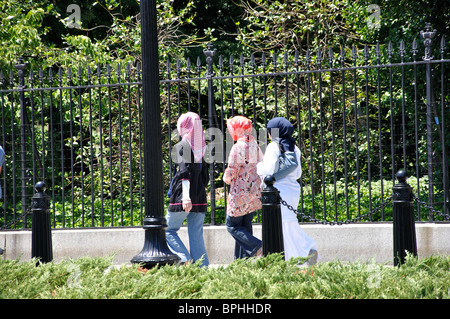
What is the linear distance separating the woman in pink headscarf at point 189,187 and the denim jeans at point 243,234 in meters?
0.34

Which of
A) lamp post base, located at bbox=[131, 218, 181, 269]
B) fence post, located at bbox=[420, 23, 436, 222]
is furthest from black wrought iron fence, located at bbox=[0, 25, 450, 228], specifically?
lamp post base, located at bbox=[131, 218, 181, 269]

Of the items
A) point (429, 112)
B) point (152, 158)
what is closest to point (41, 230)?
point (152, 158)

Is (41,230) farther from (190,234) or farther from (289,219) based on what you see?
(289,219)

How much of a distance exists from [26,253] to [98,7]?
11.2 m

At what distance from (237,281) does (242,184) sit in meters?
2.97

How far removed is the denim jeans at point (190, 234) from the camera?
6.60 metres

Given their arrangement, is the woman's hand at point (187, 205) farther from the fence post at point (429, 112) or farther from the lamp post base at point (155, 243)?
the fence post at point (429, 112)

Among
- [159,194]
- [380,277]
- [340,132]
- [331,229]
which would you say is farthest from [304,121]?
[380,277]

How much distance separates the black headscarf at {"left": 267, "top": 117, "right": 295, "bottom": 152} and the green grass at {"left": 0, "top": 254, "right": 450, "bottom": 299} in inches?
84.2

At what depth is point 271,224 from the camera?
5293 mm

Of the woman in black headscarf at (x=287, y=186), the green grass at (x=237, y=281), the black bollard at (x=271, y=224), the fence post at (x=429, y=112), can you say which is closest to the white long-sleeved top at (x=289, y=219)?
the woman in black headscarf at (x=287, y=186)

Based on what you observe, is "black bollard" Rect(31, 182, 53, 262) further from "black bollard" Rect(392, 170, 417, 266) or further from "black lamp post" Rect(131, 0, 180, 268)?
"black bollard" Rect(392, 170, 417, 266)
